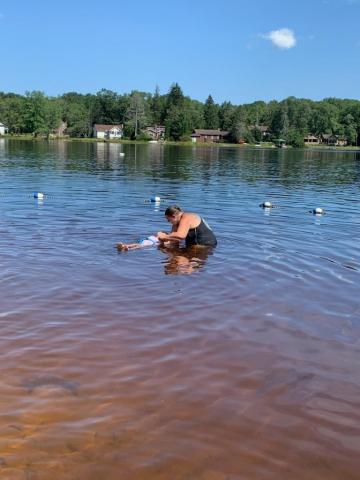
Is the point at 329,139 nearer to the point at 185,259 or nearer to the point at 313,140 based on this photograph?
the point at 313,140

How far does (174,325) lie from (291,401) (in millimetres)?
2460

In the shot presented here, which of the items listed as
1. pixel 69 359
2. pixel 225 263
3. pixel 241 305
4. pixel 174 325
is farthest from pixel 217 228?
pixel 69 359

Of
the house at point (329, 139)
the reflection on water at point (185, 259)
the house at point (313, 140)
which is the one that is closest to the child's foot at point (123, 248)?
the reflection on water at point (185, 259)

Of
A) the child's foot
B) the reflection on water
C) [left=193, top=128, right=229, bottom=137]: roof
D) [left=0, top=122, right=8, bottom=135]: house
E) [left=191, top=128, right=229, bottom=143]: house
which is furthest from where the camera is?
[left=193, top=128, right=229, bottom=137]: roof

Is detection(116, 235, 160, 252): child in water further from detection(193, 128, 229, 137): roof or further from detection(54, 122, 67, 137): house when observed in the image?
detection(193, 128, 229, 137): roof

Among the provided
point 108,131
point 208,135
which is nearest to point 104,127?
point 108,131

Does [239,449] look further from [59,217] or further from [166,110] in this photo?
[166,110]

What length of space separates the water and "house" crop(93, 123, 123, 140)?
496 feet

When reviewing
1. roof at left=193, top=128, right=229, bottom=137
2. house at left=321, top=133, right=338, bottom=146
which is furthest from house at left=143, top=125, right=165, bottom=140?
house at left=321, top=133, right=338, bottom=146

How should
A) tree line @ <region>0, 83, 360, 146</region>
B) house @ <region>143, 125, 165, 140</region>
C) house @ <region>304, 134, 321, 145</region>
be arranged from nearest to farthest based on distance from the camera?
tree line @ <region>0, 83, 360, 146</region> < house @ <region>143, 125, 165, 140</region> < house @ <region>304, 134, 321, 145</region>

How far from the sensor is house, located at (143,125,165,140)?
161 metres

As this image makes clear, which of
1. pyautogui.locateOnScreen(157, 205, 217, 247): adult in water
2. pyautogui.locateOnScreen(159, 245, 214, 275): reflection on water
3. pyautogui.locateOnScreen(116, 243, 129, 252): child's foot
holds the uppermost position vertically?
pyautogui.locateOnScreen(157, 205, 217, 247): adult in water

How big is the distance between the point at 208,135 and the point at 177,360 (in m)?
173

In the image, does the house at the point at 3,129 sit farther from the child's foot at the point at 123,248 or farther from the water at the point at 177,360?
the child's foot at the point at 123,248
